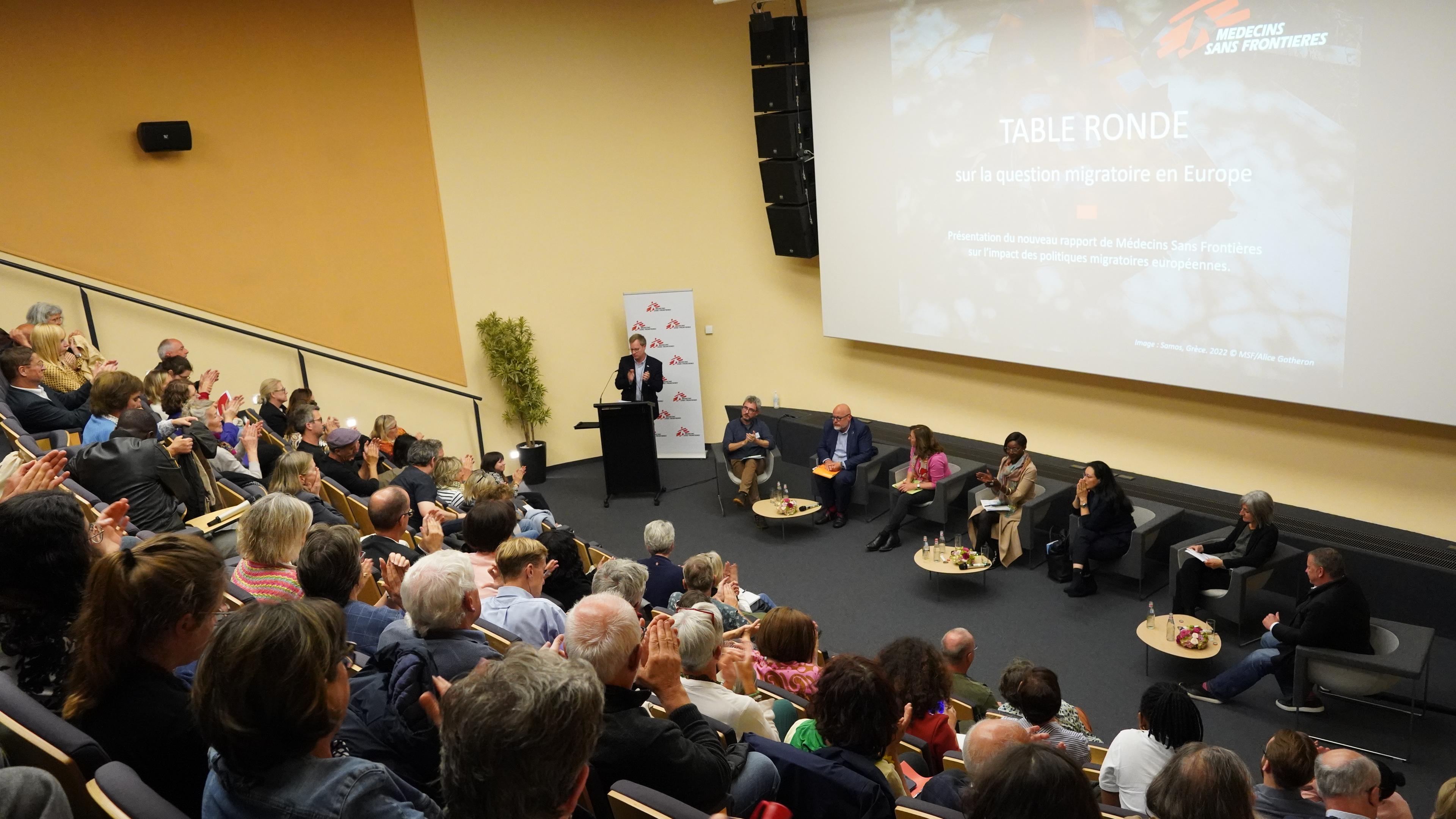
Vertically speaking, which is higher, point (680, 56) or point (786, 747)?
point (680, 56)

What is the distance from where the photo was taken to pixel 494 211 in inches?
393

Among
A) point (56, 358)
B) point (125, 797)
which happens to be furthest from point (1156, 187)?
point (56, 358)

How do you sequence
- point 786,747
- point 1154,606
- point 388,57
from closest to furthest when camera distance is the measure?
point 786,747 → point 1154,606 → point 388,57

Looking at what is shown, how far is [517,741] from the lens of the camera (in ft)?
5.71

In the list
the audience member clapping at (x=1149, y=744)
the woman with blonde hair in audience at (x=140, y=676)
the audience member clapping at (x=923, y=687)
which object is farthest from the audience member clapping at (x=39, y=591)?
the audience member clapping at (x=1149, y=744)

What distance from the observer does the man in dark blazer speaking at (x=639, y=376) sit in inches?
388

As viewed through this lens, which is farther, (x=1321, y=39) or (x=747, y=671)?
(x=1321, y=39)

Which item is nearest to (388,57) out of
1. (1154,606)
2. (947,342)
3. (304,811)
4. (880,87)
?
(880,87)

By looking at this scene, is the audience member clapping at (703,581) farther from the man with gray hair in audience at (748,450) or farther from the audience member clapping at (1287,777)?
the man with gray hair in audience at (748,450)

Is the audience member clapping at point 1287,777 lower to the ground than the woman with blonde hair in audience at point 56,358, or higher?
lower

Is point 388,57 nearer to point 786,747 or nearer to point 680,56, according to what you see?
point 680,56

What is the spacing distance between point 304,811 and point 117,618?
0.63m

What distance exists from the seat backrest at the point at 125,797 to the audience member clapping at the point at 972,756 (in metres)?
2.04

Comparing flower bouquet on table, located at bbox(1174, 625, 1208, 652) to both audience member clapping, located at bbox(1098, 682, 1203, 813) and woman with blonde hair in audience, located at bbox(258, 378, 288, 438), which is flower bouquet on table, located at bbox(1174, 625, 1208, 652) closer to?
audience member clapping, located at bbox(1098, 682, 1203, 813)
